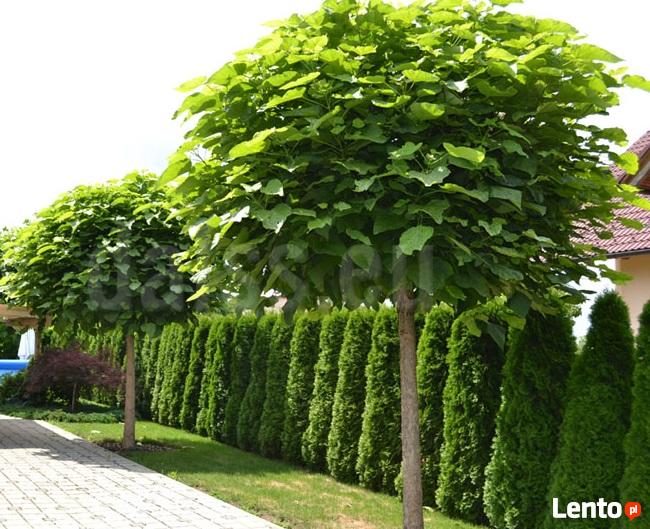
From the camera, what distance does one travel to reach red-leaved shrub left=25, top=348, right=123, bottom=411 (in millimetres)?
16812

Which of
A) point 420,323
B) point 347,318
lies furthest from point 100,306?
point 420,323

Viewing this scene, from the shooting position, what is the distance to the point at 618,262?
50.6ft

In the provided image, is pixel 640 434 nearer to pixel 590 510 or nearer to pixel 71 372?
pixel 590 510

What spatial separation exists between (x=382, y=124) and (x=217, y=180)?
3.73 ft

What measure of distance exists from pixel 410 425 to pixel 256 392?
7344 mm

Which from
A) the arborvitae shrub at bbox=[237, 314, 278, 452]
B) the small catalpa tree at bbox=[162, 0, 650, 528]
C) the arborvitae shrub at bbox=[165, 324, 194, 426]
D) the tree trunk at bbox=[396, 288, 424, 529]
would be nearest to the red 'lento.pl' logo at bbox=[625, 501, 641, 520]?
the tree trunk at bbox=[396, 288, 424, 529]

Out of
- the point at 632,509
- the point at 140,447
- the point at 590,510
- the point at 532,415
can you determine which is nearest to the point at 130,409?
the point at 140,447

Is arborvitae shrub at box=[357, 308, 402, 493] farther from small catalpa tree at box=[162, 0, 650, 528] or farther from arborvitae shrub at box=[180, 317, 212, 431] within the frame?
arborvitae shrub at box=[180, 317, 212, 431]

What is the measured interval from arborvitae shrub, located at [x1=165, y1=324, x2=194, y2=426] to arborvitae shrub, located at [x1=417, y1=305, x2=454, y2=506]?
8.17m

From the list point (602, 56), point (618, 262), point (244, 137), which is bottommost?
point (244, 137)

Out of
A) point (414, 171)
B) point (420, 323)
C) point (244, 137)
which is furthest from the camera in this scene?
point (420, 323)

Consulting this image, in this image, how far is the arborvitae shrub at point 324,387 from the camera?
399 inches

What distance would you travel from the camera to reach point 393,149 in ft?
13.6

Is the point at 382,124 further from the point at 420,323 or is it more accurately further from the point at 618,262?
the point at 618,262
